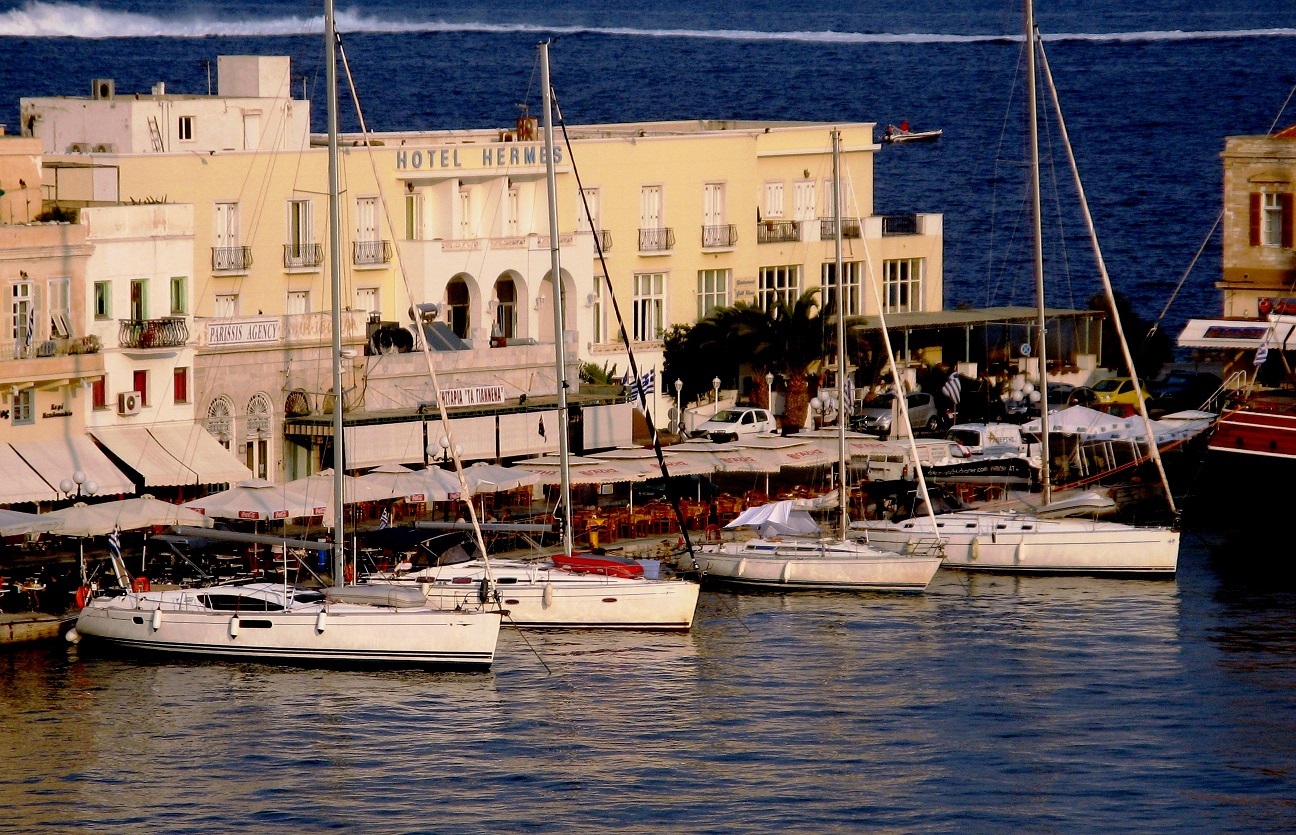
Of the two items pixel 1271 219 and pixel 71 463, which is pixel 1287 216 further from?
pixel 71 463

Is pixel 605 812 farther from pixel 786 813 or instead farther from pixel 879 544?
pixel 879 544

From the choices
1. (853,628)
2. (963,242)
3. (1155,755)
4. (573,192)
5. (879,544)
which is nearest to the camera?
(1155,755)

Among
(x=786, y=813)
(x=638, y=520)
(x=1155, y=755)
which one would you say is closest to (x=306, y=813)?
(x=786, y=813)

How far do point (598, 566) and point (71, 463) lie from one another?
1261 cm

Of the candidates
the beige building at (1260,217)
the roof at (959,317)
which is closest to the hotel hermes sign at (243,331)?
the roof at (959,317)

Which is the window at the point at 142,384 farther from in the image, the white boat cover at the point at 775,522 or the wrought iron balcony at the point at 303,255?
the white boat cover at the point at 775,522

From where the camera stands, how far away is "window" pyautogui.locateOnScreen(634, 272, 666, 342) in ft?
264

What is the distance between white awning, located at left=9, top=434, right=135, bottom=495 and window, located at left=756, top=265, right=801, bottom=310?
90.7ft

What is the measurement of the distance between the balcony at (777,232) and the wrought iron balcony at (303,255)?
17.7 metres

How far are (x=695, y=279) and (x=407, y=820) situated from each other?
39062 mm

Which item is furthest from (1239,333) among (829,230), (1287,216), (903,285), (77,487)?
(77,487)

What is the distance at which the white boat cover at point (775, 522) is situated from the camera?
63.6 meters

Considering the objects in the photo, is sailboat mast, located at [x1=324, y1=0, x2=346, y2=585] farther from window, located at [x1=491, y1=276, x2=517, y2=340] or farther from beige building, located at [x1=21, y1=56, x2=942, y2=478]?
window, located at [x1=491, y1=276, x2=517, y2=340]

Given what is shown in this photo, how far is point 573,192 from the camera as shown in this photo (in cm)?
7869
